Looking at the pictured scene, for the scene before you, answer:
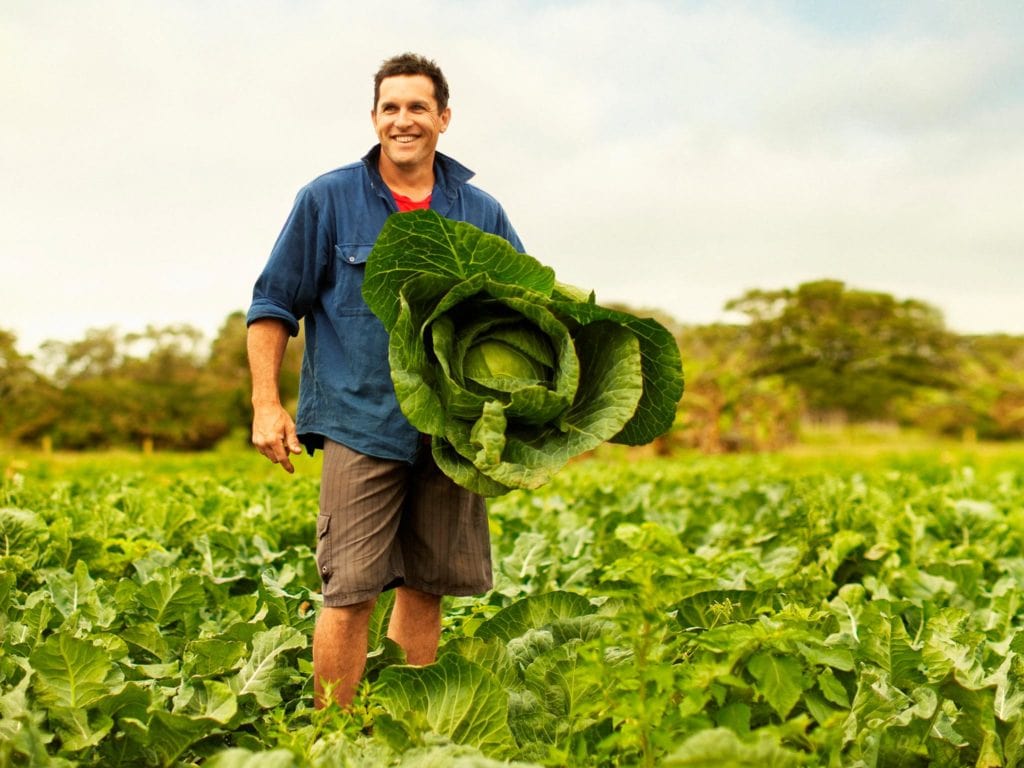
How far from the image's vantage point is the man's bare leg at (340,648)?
2.56 metres

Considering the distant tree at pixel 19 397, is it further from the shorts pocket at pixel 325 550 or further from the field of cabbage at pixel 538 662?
the shorts pocket at pixel 325 550

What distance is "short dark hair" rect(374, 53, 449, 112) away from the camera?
2.69 metres

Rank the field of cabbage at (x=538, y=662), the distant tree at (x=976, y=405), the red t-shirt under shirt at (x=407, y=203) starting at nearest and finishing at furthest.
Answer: the field of cabbage at (x=538, y=662)
the red t-shirt under shirt at (x=407, y=203)
the distant tree at (x=976, y=405)

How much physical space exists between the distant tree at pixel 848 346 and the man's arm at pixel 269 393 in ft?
176

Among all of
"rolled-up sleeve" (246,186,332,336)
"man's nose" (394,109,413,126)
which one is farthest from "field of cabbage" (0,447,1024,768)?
"man's nose" (394,109,413,126)

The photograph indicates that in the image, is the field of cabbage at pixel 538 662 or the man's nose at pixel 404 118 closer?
the field of cabbage at pixel 538 662

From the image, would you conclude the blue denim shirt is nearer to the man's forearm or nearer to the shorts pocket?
the man's forearm

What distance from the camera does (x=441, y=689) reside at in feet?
7.29

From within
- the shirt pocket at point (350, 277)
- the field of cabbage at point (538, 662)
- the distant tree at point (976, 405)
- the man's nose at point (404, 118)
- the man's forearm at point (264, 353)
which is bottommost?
the field of cabbage at point (538, 662)

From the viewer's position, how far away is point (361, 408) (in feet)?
8.48

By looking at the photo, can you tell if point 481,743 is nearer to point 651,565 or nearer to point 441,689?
point 441,689

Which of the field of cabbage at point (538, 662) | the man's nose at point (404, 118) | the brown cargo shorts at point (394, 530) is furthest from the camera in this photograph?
the man's nose at point (404, 118)

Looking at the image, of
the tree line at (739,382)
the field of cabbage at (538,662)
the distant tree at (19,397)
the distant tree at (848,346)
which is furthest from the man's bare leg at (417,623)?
the distant tree at (848,346)

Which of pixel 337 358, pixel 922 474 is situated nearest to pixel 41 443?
pixel 922 474
